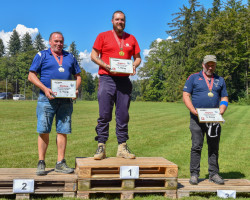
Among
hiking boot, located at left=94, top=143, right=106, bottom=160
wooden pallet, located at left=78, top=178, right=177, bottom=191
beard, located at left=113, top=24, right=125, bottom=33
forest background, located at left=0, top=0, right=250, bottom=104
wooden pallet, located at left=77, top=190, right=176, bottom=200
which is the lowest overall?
wooden pallet, located at left=77, top=190, right=176, bottom=200

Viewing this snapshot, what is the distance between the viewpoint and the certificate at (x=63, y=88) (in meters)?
4.52

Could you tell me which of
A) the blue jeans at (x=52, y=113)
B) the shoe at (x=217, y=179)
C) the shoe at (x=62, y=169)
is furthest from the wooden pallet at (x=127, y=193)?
the blue jeans at (x=52, y=113)

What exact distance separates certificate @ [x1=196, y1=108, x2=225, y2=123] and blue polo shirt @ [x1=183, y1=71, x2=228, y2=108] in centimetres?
20

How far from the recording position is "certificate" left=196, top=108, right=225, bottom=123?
4.64m

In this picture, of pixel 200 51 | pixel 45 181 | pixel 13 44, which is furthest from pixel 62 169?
pixel 13 44

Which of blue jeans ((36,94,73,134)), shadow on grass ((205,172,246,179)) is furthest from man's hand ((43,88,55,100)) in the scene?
shadow on grass ((205,172,246,179))

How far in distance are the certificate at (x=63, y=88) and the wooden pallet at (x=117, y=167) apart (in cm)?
105

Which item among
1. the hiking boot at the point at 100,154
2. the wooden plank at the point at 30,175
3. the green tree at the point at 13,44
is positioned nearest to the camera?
the wooden plank at the point at 30,175

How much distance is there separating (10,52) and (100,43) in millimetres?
134060

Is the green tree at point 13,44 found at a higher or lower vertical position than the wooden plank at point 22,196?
higher

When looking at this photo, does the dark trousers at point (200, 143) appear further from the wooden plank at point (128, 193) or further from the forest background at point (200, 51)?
the forest background at point (200, 51)

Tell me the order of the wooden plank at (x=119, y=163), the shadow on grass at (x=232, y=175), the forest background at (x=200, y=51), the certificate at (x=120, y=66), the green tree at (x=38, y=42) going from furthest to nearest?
the green tree at (x=38, y=42) < the forest background at (x=200, y=51) < the shadow on grass at (x=232, y=175) < the certificate at (x=120, y=66) < the wooden plank at (x=119, y=163)

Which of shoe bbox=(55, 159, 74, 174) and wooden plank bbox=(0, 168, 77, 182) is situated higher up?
shoe bbox=(55, 159, 74, 174)

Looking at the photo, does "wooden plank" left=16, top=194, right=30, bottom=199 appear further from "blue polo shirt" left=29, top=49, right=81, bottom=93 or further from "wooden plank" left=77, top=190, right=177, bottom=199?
"blue polo shirt" left=29, top=49, right=81, bottom=93
